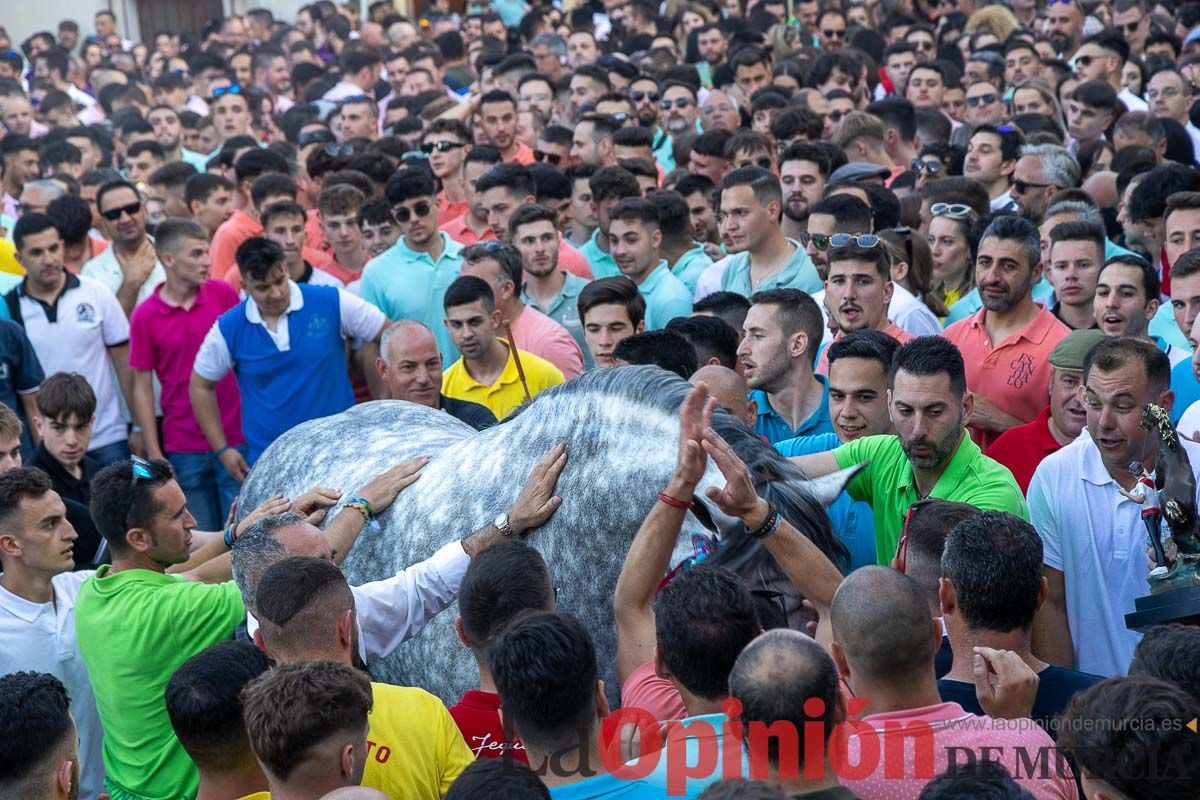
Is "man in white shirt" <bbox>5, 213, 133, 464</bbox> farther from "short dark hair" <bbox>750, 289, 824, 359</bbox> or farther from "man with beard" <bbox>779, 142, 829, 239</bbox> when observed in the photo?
"short dark hair" <bbox>750, 289, 824, 359</bbox>

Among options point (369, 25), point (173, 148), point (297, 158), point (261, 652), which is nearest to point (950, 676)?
point (261, 652)

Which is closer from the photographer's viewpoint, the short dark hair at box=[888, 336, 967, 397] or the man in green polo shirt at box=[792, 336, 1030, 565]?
the man in green polo shirt at box=[792, 336, 1030, 565]

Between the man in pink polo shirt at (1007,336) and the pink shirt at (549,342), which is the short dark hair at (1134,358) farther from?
the pink shirt at (549,342)

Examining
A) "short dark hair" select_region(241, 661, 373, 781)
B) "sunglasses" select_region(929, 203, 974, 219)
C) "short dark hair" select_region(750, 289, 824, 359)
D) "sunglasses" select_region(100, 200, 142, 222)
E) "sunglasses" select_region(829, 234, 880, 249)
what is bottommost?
"short dark hair" select_region(241, 661, 373, 781)

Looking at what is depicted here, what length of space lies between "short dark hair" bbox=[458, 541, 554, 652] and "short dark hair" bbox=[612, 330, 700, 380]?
2200 millimetres

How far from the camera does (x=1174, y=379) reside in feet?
21.2

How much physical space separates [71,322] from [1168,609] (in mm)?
7101

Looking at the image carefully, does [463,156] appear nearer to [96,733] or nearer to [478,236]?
[478,236]

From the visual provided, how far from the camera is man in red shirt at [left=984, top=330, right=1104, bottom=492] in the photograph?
6148mm

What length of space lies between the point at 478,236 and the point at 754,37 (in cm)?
812

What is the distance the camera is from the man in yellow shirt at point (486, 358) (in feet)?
25.3

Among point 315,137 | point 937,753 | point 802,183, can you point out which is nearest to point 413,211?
point 802,183

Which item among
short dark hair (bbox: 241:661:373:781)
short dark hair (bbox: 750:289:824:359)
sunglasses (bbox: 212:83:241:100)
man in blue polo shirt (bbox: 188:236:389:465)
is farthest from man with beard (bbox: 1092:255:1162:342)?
sunglasses (bbox: 212:83:241:100)

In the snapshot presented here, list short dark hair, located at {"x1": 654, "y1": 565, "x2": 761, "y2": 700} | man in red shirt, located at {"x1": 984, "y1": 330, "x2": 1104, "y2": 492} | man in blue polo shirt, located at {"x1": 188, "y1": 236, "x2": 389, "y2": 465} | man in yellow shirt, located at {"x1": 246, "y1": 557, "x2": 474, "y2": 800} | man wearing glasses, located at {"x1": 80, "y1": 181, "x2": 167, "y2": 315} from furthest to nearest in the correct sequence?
man wearing glasses, located at {"x1": 80, "y1": 181, "x2": 167, "y2": 315}, man in blue polo shirt, located at {"x1": 188, "y1": 236, "x2": 389, "y2": 465}, man in red shirt, located at {"x1": 984, "y1": 330, "x2": 1104, "y2": 492}, man in yellow shirt, located at {"x1": 246, "y1": 557, "x2": 474, "y2": 800}, short dark hair, located at {"x1": 654, "y1": 565, "x2": 761, "y2": 700}
